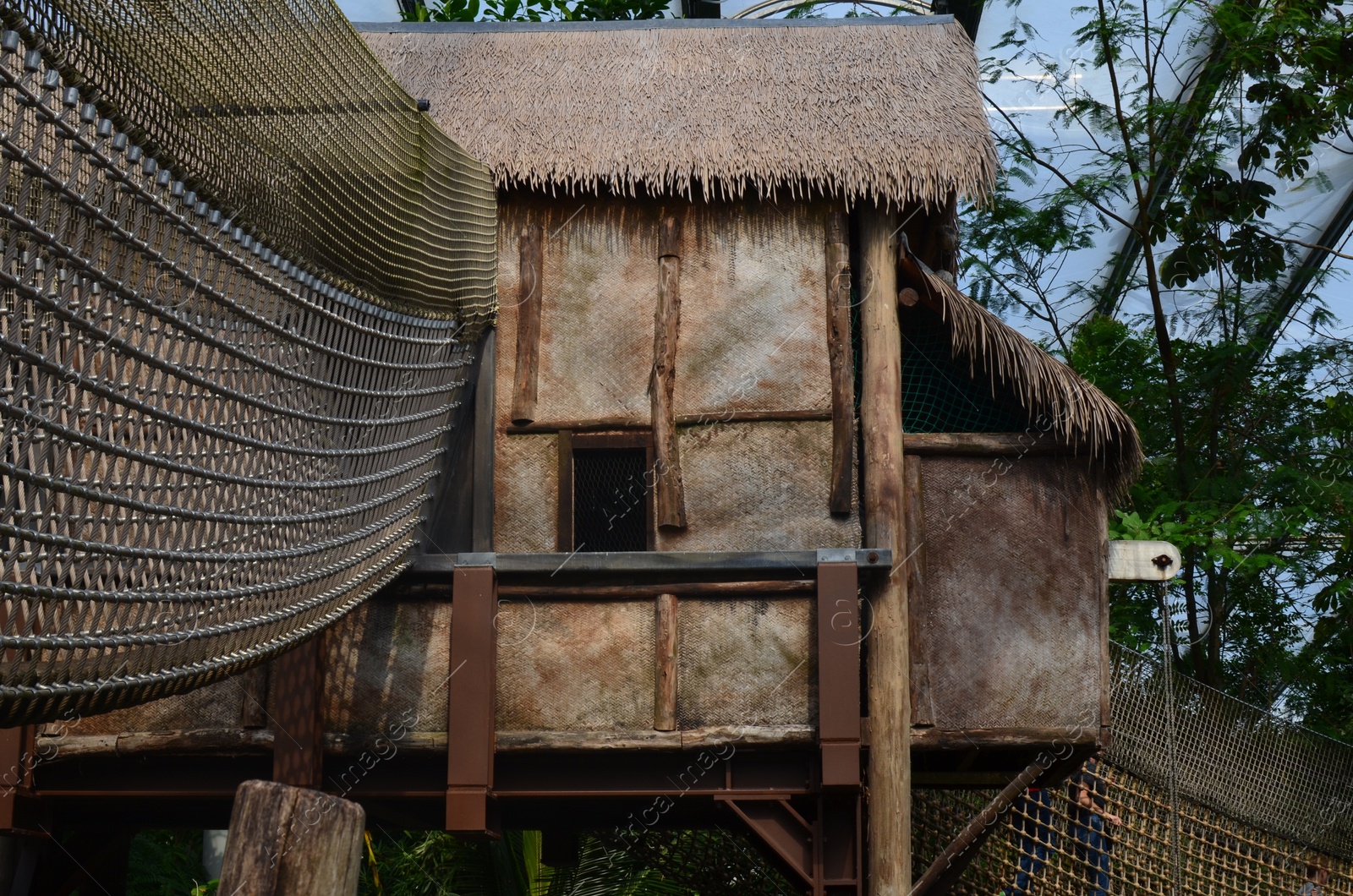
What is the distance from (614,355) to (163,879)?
7153 millimetres

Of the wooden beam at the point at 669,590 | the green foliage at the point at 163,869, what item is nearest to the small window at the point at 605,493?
the wooden beam at the point at 669,590

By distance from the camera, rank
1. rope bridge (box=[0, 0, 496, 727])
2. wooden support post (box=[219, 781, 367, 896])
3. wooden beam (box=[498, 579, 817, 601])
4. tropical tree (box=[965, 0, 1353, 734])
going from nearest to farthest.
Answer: rope bridge (box=[0, 0, 496, 727]) < wooden support post (box=[219, 781, 367, 896]) < wooden beam (box=[498, 579, 817, 601]) < tropical tree (box=[965, 0, 1353, 734])

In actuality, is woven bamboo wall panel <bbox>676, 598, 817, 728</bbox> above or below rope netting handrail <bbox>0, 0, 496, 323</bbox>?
below

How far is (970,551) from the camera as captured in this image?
6.29m

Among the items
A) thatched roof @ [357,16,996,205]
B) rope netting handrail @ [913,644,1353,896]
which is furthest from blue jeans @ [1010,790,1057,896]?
thatched roof @ [357,16,996,205]

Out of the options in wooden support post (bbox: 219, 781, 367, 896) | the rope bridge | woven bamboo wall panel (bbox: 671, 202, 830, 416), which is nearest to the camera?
the rope bridge

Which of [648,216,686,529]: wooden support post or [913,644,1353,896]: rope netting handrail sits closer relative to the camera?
[648,216,686,529]: wooden support post

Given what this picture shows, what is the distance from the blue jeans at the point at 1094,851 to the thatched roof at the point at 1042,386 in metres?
2.20

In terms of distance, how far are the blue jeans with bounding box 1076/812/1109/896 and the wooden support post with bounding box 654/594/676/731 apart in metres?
2.89

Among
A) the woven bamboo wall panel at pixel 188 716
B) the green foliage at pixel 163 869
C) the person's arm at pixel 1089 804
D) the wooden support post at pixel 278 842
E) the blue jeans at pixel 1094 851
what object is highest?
the woven bamboo wall panel at pixel 188 716

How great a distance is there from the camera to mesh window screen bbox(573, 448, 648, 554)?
20.9ft

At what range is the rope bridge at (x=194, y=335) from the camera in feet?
9.12

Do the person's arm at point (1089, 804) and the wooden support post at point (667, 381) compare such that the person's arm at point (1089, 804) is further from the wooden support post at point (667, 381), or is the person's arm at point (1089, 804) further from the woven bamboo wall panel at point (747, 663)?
the wooden support post at point (667, 381)

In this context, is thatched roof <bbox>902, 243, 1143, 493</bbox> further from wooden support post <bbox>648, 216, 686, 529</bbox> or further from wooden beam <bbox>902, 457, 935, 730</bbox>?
wooden support post <bbox>648, 216, 686, 529</bbox>
